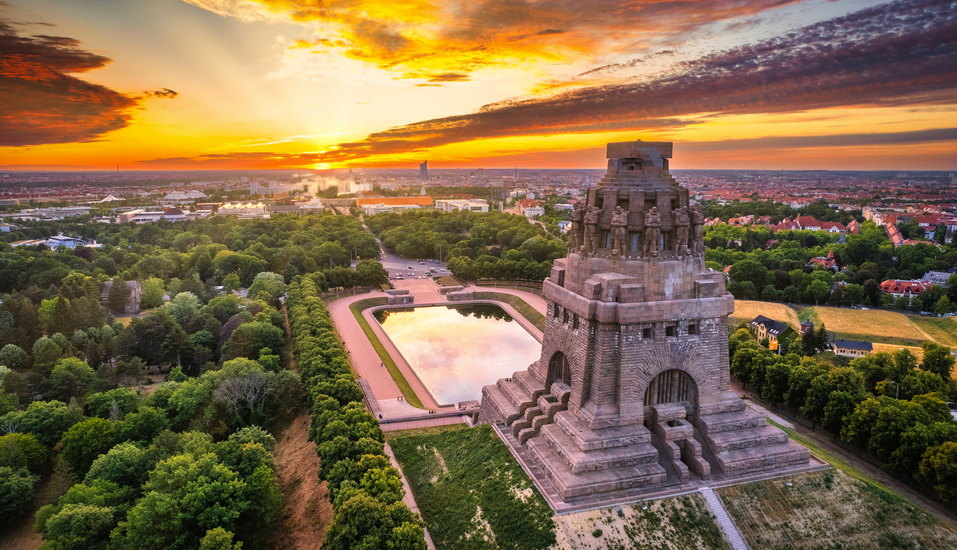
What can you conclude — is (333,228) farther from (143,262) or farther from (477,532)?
(477,532)

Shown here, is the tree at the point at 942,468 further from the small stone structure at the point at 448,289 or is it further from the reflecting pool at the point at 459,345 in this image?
the small stone structure at the point at 448,289

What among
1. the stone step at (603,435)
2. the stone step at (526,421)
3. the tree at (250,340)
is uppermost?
Result: the stone step at (603,435)

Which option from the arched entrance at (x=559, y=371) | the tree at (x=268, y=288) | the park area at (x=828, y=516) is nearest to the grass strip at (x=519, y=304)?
the tree at (x=268, y=288)

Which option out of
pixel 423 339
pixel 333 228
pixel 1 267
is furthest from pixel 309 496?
pixel 333 228

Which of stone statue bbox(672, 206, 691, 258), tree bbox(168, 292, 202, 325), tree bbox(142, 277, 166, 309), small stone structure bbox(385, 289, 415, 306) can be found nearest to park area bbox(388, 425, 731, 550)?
stone statue bbox(672, 206, 691, 258)

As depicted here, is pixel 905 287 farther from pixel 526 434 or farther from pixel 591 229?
pixel 526 434

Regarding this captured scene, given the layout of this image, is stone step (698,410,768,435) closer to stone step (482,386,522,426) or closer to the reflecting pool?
stone step (482,386,522,426)
